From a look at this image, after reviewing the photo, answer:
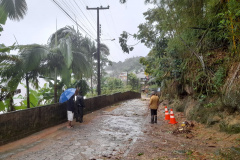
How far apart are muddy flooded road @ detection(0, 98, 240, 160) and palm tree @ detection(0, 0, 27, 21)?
5.30 metres

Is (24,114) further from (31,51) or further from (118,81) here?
(118,81)

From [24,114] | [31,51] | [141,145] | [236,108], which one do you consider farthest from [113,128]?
[31,51]

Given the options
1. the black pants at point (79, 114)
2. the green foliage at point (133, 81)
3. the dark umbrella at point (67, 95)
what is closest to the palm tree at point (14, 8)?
the dark umbrella at point (67, 95)

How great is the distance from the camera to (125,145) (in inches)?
260

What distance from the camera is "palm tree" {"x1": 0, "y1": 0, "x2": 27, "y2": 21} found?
9.35 m

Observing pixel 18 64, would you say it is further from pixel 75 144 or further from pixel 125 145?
pixel 125 145

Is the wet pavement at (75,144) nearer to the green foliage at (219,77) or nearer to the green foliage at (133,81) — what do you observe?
the green foliage at (219,77)

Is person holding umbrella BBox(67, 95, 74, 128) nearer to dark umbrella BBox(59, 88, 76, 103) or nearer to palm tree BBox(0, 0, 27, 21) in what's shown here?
dark umbrella BBox(59, 88, 76, 103)

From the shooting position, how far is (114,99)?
21609 mm

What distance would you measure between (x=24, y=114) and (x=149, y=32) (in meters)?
14.6

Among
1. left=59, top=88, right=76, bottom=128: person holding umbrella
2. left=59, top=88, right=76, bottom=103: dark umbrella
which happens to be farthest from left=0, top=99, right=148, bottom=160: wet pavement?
left=59, top=88, right=76, bottom=103: dark umbrella

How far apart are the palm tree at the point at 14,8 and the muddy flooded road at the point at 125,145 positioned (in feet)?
17.4

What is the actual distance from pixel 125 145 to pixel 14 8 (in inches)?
306

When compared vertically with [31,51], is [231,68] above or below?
below
